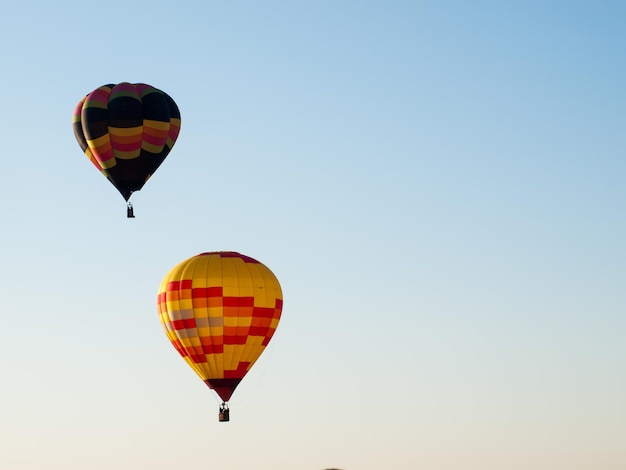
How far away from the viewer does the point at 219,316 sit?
73.8 meters

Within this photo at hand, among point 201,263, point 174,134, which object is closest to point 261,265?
point 201,263

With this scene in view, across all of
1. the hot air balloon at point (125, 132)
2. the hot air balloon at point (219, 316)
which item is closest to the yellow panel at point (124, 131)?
the hot air balloon at point (125, 132)

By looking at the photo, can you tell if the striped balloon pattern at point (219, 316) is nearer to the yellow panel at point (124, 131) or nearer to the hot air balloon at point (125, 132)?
the hot air balloon at point (125, 132)

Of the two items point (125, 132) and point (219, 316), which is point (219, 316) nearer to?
point (219, 316)

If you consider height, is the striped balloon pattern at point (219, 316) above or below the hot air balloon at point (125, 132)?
below

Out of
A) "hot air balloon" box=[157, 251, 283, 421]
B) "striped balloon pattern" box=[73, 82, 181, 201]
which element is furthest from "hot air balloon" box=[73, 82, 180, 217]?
"hot air balloon" box=[157, 251, 283, 421]

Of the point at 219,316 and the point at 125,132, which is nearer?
the point at 219,316

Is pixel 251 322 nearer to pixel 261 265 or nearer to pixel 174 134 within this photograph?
pixel 261 265

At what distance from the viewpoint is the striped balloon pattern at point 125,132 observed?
77.8m

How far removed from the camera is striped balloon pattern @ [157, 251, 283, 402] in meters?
73.9

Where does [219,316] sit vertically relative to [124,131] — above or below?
below

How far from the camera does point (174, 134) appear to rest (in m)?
79.6

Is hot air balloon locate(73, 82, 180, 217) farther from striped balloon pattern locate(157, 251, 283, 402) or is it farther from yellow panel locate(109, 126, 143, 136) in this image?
striped balloon pattern locate(157, 251, 283, 402)

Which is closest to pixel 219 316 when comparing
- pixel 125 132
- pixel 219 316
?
pixel 219 316
